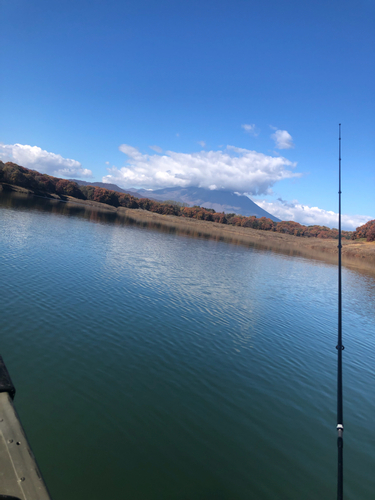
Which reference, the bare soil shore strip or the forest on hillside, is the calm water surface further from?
the forest on hillside

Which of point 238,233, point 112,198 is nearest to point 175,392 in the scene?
point 238,233

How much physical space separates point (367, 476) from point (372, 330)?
15900 millimetres

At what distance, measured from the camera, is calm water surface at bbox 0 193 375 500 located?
6547mm

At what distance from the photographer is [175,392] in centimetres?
948

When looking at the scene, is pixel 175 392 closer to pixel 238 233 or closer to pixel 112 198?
pixel 238 233

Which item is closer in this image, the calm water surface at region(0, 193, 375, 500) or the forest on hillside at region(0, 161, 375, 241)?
the calm water surface at region(0, 193, 375, 500)

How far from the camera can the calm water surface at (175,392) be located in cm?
655

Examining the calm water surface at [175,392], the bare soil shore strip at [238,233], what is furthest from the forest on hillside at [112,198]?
the calm water surface at [175,392]

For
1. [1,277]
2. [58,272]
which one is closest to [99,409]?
[1,277]

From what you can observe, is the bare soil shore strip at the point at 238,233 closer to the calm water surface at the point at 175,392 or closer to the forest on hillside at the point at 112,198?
the forest on hillside at the point at 112,198

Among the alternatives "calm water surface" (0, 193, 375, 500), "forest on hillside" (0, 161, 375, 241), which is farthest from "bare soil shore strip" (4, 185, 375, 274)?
"calm water surface" (0, 193, 375, 500)

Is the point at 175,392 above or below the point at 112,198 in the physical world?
below

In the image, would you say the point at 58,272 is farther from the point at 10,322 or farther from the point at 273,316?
the point at 273,316

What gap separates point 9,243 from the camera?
25.2 m
